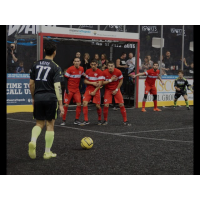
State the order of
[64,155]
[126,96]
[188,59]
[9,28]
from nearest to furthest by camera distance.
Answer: [64,155] → [9,28] → [126,96] → [188,59]

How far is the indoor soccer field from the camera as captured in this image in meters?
6.99

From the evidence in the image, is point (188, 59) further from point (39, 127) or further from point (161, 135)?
point (39, 127)

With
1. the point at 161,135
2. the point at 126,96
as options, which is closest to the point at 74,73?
the point at 161,135

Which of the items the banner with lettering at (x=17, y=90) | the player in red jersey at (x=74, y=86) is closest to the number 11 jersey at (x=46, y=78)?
the player in red jersey at (x=74, y=86)

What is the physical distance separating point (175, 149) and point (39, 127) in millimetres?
2916

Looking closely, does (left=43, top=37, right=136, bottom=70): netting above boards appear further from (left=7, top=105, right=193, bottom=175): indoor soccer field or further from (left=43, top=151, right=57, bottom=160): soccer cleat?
(left=43, top=151, right=57, bottom=160): soccer cleat

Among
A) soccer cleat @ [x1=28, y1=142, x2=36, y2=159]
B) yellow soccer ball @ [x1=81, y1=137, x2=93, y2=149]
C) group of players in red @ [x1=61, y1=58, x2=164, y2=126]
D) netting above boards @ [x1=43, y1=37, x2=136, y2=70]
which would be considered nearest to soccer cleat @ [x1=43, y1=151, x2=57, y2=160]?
soccer cleat @ [x1=28, y1=142, x2=36, y2=159]

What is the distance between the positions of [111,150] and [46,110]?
1.70 meters

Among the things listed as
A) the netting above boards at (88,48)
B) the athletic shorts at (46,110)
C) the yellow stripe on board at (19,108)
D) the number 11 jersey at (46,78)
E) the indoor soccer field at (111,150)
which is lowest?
the indoor soccer field at (111,150)

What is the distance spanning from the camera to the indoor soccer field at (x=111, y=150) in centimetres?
699

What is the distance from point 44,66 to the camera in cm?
786

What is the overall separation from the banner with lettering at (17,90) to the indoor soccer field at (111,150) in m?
2.65

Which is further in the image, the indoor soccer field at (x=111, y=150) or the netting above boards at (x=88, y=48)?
the netting above boards at (x=88, y=48)

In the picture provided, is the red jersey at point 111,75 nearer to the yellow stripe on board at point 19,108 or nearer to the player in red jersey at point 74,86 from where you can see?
the player in red jersey at point 74,86
